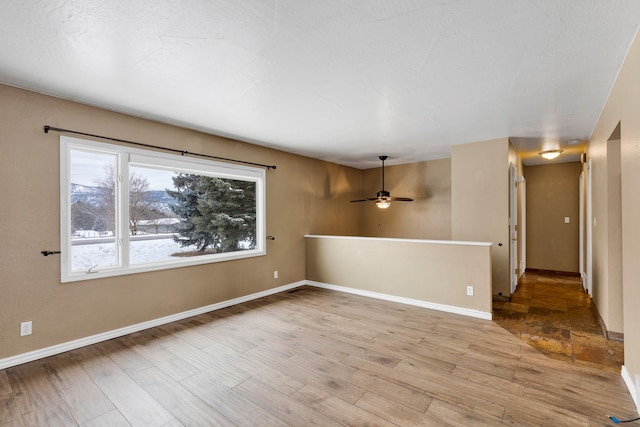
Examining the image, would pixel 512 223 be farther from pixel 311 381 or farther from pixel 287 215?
pixel 311 381

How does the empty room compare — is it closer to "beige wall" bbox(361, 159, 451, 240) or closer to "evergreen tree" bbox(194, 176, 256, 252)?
"evergreen tree" bbox(194, 176, 256, 252)

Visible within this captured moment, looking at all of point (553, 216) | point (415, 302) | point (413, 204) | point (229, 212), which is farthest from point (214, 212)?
point (553, 216)

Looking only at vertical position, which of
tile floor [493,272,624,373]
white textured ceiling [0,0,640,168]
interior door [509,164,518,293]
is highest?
white textured ceiling [0,0,640,168]

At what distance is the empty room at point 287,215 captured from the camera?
1.99 meters

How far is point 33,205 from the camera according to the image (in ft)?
9.38

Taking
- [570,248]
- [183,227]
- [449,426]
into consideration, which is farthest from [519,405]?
[570,248]

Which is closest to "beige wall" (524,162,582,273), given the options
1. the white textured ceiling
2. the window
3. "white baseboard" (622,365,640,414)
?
the white textured ceiling

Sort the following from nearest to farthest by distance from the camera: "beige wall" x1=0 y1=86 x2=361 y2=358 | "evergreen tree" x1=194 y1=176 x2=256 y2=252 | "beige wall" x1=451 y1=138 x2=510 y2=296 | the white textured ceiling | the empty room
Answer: the white textured ceiling < the empty room < "beige wall" x1=0 y1=86 x2=361 y2=358 < "evergreen tree" x1=194 y1=176 x2=256 y2=252 < "beige wall" x1=451 y1=138 x2=510 y2=296

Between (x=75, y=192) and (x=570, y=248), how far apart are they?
8.79 meters

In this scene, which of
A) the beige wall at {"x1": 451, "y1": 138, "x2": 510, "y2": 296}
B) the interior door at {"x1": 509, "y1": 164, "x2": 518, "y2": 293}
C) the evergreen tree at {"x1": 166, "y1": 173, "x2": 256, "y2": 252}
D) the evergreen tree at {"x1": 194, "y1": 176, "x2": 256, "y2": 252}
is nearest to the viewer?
the evergreen tree at {"x1": 166, "y1": 173, "x2": 256, "y2": 252}

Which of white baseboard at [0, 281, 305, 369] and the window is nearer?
white baseboard at [0, 281, 305, 369]

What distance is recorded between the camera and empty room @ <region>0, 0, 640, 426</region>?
6.51 feet

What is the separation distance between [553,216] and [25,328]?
8.96 m

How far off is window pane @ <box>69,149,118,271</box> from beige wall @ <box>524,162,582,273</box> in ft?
26.5
